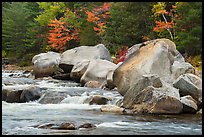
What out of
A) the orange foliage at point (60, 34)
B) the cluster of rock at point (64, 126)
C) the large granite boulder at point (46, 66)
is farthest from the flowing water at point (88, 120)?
the orange foliage at point (60, 34)

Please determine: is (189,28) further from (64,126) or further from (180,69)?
(64,126)

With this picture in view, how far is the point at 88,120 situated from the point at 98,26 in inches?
843

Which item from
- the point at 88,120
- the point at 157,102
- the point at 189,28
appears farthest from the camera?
the point at 189,28

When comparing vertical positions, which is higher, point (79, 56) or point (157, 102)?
point (157, 102)

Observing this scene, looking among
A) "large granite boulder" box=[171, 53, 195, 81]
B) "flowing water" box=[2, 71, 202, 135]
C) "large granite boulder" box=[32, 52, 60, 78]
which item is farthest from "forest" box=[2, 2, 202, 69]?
"flowing water" box=[2, 71, 202, 135]

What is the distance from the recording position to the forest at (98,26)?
2316cm

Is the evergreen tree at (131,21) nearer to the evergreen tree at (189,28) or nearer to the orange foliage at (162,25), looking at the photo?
the orange foliage at (162,25)

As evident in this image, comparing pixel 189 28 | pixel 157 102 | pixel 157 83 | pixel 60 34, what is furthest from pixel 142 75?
pixel 60 34

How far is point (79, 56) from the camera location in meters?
22.9

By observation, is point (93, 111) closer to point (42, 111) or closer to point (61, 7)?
point (42, 111)

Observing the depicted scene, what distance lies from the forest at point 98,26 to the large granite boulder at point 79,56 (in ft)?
14.0

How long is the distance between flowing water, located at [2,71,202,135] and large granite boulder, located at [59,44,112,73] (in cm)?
887

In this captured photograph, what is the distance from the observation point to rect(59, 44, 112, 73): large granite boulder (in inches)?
885

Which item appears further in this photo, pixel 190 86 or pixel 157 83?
pixel 190 86
